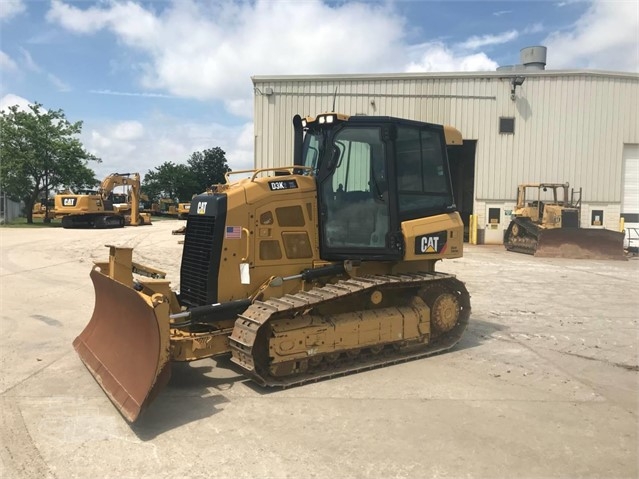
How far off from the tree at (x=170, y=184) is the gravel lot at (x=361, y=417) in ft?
231

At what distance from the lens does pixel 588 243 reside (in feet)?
59.2

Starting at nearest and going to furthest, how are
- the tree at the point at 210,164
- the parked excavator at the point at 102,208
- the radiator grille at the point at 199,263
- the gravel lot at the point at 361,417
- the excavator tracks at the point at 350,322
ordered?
the gravel lot at the point at 361,417 < the excavator tracks at the point at 350,322 < the radiator grille at the point at 199,263 < the parked excavator at the point at 102,208 < the tree at the point at 210,164

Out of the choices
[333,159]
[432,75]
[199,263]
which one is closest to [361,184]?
[333,159]

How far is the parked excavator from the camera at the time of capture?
Result: 30516mm

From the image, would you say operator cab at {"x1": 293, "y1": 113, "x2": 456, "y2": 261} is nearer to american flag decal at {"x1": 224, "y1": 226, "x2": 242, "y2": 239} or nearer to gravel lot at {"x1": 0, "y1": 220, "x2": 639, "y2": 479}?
american flag decal at {"x1": 224, "y1": 226, "x2": 242, "y2": 239}

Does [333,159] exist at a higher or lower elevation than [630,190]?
lower

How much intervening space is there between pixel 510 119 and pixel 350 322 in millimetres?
19854

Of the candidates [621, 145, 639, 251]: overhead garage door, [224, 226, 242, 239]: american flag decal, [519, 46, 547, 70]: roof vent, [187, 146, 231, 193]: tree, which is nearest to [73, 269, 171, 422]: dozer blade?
[224, 226, 242, 239]: american flag decal

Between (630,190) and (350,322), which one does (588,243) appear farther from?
(350,322)

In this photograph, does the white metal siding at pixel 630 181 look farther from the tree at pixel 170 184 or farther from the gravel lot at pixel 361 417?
the tree at pixel 170 184

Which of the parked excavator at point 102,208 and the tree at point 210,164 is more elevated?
the tree at point 210,164

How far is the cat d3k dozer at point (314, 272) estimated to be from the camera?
520 centimetres

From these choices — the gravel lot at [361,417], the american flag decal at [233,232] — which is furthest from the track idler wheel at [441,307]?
the american flag decal at [233,232]

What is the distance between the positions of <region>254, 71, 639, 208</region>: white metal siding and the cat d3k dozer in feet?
53.4
